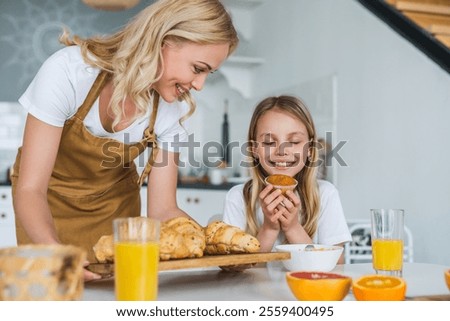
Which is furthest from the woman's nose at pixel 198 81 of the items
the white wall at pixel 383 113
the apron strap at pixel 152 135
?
the white wall at pixel 383 113

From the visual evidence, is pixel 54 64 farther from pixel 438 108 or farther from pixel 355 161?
pixel 355 161

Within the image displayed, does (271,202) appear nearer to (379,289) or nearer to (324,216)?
(324,216)

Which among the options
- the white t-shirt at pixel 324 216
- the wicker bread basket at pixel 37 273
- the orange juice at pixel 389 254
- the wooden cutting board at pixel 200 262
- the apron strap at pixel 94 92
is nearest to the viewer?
the wicker bread basket at pixel 37 273

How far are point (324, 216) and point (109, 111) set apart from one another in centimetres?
52

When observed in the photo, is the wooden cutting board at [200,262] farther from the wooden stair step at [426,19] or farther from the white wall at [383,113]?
the wooden stair step at [426,19]

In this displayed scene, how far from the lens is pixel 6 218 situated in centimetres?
257

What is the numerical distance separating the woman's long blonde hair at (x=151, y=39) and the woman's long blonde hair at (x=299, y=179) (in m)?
0.34

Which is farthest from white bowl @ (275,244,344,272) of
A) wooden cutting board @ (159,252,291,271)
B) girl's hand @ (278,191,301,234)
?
girl's hand @ (278,191,301,234)

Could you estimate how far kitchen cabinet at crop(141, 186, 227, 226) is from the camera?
271 cm

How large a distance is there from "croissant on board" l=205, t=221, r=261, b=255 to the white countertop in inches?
1.6

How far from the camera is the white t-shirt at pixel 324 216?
132cm

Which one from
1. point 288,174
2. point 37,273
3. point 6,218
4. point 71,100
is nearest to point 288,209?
point 288,174

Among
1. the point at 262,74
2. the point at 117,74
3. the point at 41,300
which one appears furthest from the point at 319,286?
the point at 262,74

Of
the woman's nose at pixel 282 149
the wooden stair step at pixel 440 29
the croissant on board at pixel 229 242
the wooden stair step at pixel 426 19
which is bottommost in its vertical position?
the croissant on board at pixel 229 242
